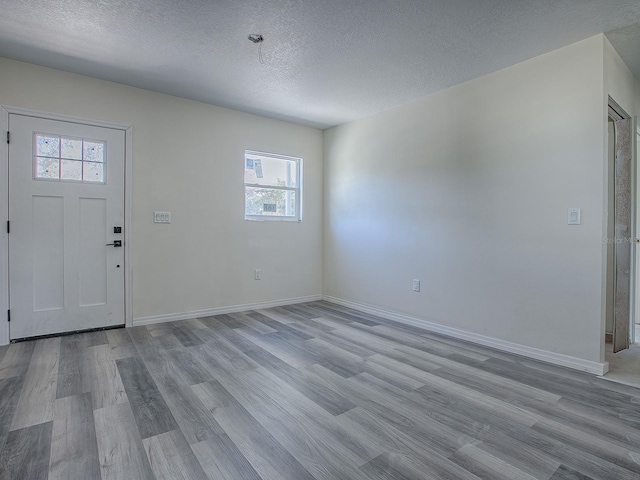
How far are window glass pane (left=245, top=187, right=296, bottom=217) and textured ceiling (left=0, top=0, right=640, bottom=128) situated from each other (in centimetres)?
139

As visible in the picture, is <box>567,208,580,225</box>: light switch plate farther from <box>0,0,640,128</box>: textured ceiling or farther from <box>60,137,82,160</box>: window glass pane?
<box>60,137,82,160</box>: window glass pane

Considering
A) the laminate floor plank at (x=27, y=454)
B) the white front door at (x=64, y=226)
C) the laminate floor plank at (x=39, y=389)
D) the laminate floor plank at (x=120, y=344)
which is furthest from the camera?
the white front door at (x=64, y=226)

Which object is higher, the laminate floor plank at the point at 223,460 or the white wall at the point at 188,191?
the white wall at the point at 188,191

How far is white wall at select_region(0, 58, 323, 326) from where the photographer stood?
3.39 m

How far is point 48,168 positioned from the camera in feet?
10.7

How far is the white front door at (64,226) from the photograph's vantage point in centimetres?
314

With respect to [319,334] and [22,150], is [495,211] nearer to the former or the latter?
[319,334]

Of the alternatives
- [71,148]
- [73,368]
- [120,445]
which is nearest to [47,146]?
[71,148]

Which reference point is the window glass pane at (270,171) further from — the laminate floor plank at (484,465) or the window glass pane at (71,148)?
the laminate floor plank at (484,465)

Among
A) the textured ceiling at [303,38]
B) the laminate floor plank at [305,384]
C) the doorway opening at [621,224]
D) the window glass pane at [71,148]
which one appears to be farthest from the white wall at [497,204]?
the window glass pane at [71,148]

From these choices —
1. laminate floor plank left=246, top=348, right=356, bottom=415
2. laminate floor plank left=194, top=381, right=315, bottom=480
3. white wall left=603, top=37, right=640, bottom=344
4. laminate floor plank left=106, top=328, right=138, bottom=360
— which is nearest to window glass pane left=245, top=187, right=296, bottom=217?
laminate floor plank left=106, top=328, right=138, bottom=360

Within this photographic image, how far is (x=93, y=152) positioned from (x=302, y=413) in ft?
10.9

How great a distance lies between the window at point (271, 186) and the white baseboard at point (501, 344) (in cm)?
178

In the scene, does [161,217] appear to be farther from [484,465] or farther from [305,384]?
[484,465]
